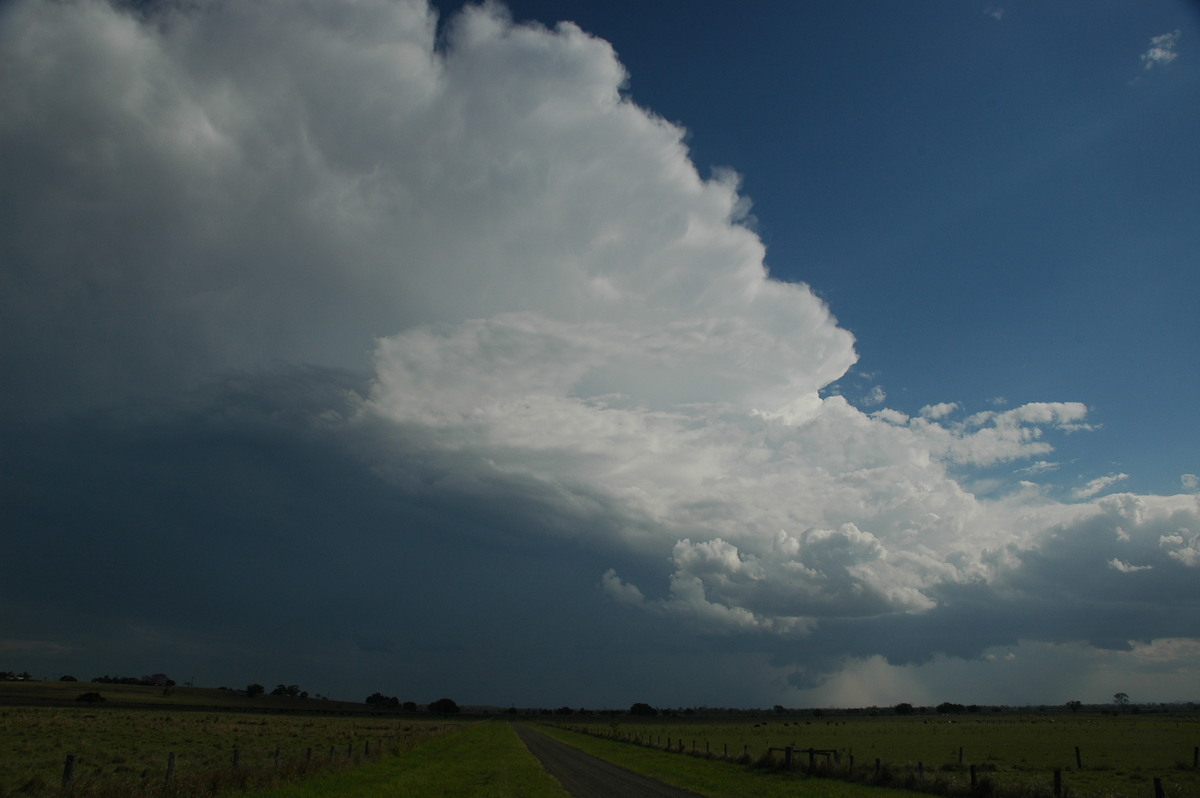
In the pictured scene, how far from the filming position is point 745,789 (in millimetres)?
28062

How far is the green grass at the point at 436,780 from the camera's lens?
2292 cm

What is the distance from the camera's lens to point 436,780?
27719 millimetres

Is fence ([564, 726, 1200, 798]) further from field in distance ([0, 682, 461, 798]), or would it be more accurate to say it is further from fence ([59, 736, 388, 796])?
fence ([59, 736, 388, 796])

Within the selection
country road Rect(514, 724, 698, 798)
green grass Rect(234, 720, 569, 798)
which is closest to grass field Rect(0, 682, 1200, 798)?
green grass Rect(234, 720, 569, 798)

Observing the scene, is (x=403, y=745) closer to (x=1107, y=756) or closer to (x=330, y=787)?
(x=330, y=787)

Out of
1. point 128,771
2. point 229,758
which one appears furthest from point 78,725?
point 128,771

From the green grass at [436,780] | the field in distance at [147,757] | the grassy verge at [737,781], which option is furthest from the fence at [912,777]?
the field in distance at [147,757]

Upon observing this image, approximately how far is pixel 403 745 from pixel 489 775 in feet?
68.0

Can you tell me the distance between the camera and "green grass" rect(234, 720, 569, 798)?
22922 millimetres

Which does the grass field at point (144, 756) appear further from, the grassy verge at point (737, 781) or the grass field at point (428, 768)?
the grassy verge at point (737, 781)

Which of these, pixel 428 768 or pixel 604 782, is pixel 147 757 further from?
pixel 604 782

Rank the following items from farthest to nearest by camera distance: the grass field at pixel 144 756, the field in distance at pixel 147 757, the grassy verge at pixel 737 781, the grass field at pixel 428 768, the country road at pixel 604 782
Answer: the grassy verge at pixel 737 781, the country road at pixel 604 782, the grass field at pixel 428 768, the grass field at pixel 144 756, the field in distance at pixel 147 757

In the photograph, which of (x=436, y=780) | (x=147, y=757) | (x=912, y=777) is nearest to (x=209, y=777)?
(x=436, y=780)

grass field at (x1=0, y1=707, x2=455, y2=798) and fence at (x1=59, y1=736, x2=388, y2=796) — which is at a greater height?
fence at (x1=59, y1=736, x2=388, y2=796)
